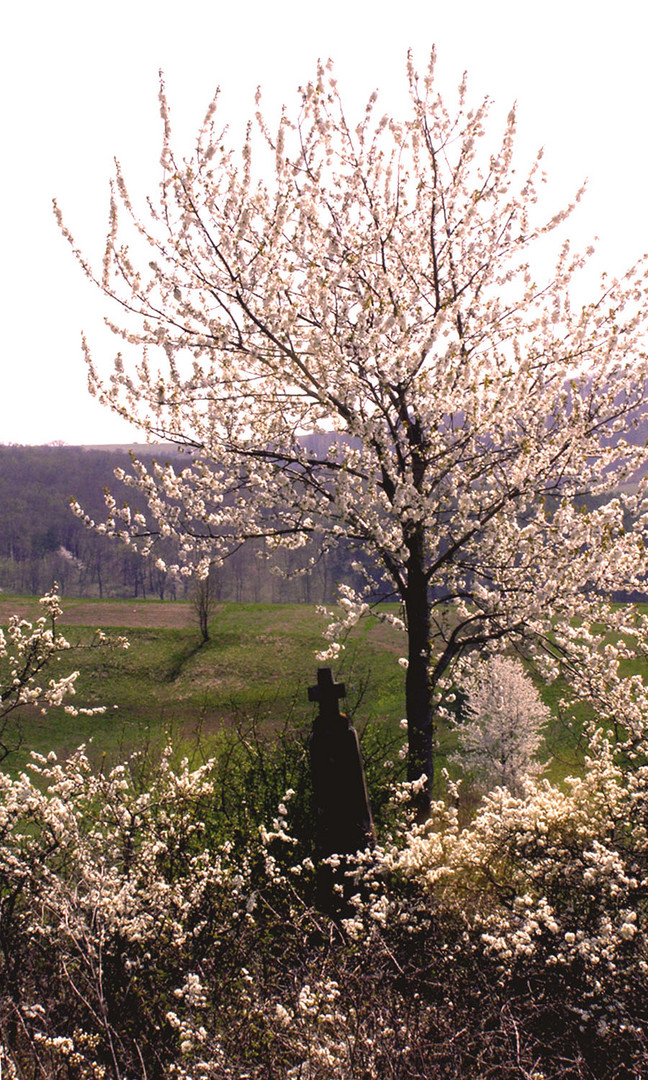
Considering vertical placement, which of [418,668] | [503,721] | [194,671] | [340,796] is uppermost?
[418,668]

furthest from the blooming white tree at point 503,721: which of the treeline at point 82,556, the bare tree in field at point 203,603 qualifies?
the treeline at point 82,556

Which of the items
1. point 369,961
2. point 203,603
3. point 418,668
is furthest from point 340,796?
point 203,603

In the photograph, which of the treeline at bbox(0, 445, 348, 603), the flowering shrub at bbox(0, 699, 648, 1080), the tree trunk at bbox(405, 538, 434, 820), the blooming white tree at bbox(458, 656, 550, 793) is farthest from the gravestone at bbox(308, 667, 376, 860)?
the treeline at bbox(0, 445, 348, 603)

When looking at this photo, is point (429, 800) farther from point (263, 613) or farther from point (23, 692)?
point (263, 613)

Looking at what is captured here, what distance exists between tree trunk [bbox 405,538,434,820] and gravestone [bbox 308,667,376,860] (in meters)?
1.68

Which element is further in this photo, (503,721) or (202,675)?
(202,675)

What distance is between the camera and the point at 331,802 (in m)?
5.88

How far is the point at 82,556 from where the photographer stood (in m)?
125

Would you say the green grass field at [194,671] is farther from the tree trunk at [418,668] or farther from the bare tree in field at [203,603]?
the tree trunk at [418,668]

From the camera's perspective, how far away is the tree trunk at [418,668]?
7512 millimetres

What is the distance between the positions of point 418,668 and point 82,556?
414 feet

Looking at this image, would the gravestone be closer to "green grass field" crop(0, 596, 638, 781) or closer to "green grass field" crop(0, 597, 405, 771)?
"green grass field" crop(0, 596, 638, 781)

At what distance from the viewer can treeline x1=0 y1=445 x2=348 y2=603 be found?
331ft

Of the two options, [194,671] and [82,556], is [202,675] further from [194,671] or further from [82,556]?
[82,556]
